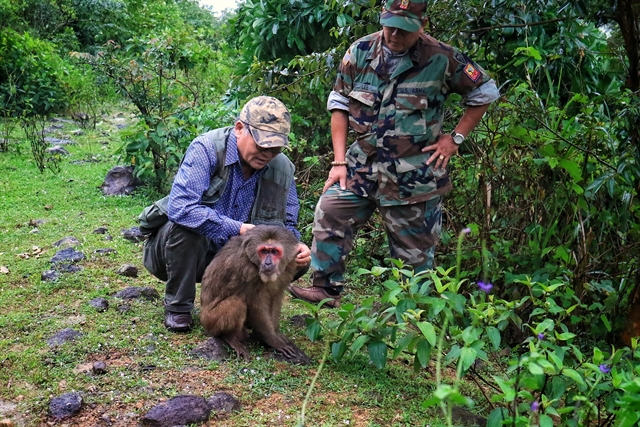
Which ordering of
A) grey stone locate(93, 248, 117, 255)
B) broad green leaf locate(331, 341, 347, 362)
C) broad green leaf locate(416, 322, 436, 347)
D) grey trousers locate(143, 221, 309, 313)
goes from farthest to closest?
grey stone locate(93, 248, 117, 255) < grey trousers locate(143, 221, 309, 313) < broad green leaf locate(331, 341, 347, 362) < broad green leaf locate(416, 322, 436, 347)

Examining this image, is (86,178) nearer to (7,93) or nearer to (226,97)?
(226,97)

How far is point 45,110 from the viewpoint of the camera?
12.6m

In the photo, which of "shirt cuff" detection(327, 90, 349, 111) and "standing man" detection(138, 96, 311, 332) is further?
"shirt cuff" detection(327, 90, 349, 111)

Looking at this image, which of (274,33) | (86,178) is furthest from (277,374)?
(86,178)

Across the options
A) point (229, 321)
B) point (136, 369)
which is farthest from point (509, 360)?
point (136, 369)

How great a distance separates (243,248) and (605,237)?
2.65m

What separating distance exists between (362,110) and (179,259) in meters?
1.49

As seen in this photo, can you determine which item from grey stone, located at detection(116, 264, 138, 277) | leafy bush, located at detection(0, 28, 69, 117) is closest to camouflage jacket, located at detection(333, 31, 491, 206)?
grey stone, located at detection(116, 264, 138, 277)

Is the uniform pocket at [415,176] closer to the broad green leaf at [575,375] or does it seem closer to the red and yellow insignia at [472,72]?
the red and yellow insignia at [472,72]

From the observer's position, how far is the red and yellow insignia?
4.23 meters

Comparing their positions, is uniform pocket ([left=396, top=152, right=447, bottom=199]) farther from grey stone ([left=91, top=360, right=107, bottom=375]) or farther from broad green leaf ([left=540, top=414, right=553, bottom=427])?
broad green leaf ([left=540, top=414, right=553, bottom=427])

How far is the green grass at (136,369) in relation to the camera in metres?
3.44

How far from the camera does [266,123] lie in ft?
12.9

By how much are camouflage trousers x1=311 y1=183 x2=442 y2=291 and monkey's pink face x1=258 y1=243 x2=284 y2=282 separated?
0.83 meters
